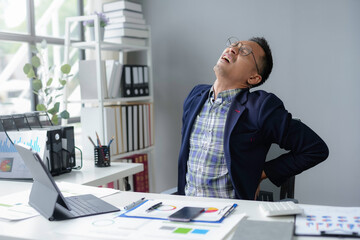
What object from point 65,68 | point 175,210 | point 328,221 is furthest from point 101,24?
point 328,221

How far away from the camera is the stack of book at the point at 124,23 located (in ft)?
11.0

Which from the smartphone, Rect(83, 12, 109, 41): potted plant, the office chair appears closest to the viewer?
the smartphone

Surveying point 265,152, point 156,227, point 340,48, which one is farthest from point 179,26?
point 156,227

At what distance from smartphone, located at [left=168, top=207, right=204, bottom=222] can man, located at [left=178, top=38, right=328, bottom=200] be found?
53cm

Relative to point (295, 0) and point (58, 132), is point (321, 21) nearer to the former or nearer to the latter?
point (295, 0)

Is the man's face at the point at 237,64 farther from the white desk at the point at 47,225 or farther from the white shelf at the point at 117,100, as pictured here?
the white shelf at the point at 117,100

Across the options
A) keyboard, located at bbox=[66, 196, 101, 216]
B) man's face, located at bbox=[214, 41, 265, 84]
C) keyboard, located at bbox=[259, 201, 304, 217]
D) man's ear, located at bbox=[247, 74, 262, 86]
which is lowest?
keyboard, located at bbox=[66, 196, 101, 216]

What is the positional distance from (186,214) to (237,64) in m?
0.93

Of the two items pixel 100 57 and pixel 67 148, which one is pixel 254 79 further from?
pixel 100 57

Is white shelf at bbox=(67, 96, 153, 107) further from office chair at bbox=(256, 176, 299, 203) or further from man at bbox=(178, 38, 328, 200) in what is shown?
office chair at bbox=(256, 176, 299, 203)

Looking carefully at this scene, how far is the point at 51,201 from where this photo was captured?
4.32 ft

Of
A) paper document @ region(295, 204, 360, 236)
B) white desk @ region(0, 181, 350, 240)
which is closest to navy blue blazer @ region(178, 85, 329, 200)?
white desk @ region(0, 181, 350, 240)

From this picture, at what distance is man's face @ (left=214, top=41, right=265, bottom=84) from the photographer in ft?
6.49

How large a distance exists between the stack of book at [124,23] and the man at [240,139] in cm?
153
